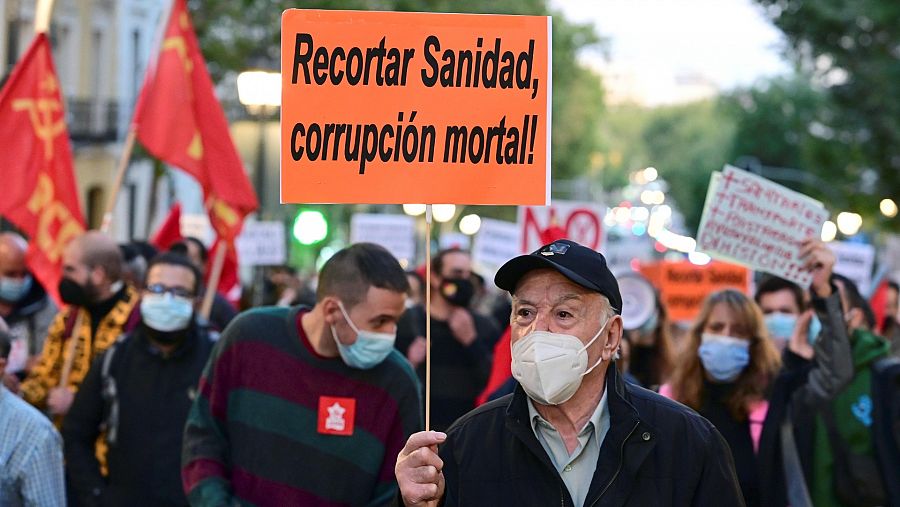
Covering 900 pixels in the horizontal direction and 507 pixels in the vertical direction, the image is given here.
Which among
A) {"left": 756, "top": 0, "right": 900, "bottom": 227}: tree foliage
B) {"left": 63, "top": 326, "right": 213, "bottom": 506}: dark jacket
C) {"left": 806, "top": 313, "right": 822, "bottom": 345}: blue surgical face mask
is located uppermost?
{"left": 756, "top": 0, "right": 900, "bottom": 227}: tree foliage

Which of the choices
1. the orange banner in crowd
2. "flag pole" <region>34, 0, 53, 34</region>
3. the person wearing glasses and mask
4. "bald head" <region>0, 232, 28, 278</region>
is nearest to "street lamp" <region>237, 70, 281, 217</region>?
the orange banner in crowd

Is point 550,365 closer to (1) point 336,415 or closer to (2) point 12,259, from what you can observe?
(1) point 336,415

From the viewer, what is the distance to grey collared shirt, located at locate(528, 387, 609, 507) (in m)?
3.97

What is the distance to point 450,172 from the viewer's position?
457cm

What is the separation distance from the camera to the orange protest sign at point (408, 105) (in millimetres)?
4590

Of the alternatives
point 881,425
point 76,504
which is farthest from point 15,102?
point 881,425

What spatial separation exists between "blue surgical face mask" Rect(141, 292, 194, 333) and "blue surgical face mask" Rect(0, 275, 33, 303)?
207cm

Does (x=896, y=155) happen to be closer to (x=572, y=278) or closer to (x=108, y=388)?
(x=108, y=388)

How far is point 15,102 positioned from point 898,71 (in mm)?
21044

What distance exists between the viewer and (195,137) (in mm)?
10688

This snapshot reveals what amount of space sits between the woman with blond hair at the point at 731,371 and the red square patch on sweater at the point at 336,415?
189 centimetres

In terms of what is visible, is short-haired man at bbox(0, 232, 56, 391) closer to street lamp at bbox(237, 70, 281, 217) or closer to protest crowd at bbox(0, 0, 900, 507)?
protest crowd at bbox(0, 0, 900, 507)

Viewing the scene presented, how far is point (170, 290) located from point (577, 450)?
145 inches

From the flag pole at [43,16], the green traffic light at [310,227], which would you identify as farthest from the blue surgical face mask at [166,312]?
the green traffic light at [310,227]
